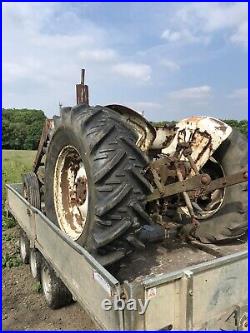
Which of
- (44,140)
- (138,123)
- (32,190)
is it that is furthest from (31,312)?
(138,123)

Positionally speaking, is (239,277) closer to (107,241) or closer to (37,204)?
(107,241)

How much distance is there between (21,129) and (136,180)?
21203 millimetres

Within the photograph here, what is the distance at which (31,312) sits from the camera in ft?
11.9

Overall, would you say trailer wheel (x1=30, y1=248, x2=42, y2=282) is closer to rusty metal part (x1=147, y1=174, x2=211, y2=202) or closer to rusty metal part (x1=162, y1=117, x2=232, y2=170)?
rusty metal part (x1=147, y1=174, x2=211, y2=202)

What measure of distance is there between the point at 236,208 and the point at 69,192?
1.66 metres

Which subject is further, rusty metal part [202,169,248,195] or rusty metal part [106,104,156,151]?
rusty metal part [106,104,156,151]

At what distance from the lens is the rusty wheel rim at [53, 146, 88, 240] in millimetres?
3215

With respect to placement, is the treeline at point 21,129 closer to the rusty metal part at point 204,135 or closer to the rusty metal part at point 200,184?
the rusty metal part at point 204,135

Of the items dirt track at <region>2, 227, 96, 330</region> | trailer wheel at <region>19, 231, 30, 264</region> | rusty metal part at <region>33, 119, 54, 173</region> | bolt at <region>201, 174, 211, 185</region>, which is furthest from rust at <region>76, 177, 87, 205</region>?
trailer wheel at <region>19, 231, 30, 264</region>

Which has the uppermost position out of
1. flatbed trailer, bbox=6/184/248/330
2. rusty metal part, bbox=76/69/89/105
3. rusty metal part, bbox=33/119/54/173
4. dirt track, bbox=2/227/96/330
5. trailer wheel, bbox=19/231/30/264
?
rusty metal part, bbox=76/69/89/105

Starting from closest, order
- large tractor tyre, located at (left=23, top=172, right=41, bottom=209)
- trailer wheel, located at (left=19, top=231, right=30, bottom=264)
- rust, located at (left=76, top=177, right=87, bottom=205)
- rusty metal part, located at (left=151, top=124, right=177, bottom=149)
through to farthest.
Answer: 1. rust, located at (left=76, top=177, right=87, bottom=205)
2. rusty metal part, located at (left=151, top=124, right=177, bottom=149)
3. large tractor tyre, located at (left=23, top=172, right=41, bottom=209)
4. trailer wheel, located at (left=19, top=231, right=30, bottom=264)

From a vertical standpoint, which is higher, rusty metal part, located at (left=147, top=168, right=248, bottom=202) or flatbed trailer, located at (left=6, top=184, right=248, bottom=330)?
rusty metal part, located at (left=147, top=168, right=248, bottom=202)

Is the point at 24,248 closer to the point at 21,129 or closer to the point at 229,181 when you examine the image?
the point at 229,181

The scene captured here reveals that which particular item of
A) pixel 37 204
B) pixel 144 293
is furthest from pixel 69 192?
pixel 144 293
